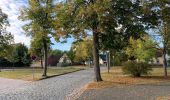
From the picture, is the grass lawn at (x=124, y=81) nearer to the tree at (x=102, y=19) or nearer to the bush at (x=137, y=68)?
the bush at (x=137, y=68)

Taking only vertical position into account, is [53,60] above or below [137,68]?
above

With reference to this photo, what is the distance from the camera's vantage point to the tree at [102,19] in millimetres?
29875

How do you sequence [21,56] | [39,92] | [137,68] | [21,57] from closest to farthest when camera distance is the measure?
[39,92], [137,68], [21,57], [21,56]

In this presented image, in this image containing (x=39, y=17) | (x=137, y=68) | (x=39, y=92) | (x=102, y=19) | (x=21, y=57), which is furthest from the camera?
(x=21, y=57)

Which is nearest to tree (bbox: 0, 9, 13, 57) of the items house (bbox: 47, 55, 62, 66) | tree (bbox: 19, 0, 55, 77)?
tree (bbox: 19, 0, 55, 77)

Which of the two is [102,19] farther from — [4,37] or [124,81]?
[4,37]

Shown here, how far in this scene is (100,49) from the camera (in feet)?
113

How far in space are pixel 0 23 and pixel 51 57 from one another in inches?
3140

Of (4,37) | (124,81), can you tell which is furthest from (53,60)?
(124,81)

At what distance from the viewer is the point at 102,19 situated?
29.6m

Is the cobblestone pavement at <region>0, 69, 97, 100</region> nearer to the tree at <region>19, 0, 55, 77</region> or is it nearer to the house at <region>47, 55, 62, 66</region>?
the tree at <region>19, 0, 55, 77</region>

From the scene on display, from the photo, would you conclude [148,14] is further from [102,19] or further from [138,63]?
[138,63]

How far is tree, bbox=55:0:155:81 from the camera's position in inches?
1176

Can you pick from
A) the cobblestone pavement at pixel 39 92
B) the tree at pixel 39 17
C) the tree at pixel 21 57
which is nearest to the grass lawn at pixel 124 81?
the cobblestone pavement at pixel 39 92
